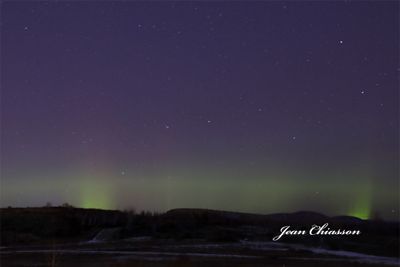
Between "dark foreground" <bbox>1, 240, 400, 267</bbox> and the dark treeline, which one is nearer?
"dark foreground" <bbox>1, 240, 400, 267</bbox>

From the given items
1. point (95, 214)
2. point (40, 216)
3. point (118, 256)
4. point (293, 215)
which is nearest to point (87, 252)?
point (118, 256)

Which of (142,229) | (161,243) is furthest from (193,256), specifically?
(142,229)

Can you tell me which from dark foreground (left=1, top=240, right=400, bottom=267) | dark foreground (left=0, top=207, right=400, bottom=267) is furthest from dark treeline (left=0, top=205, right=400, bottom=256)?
dark foreground (left=1, top=240, right=400, bottom=267)

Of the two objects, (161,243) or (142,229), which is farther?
(142,229)

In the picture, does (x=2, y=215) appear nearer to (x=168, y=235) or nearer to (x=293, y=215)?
(x=168, y=235)

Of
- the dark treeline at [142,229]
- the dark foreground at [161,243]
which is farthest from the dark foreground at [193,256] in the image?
the dark treeline at [142,229]

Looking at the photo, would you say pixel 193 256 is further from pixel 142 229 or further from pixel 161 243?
pixel 142 229

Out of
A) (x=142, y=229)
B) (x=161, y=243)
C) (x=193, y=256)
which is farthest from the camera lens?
(x=142, y=229)

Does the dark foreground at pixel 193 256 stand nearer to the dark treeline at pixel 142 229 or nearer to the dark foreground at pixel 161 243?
the dark foreground at pixel 161 243

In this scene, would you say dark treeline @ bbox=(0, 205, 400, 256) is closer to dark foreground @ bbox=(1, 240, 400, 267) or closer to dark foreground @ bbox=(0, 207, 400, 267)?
dark foreground @ bbox=(0, 207, 400, 267)

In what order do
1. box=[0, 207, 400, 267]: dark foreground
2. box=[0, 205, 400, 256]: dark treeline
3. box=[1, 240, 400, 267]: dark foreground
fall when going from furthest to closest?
box=[0, 205, 400, 256]: dark treeline
box=[0, 207, 400, 267]: dark foreground
box=[1, 240, 400, 267]: dark foreground

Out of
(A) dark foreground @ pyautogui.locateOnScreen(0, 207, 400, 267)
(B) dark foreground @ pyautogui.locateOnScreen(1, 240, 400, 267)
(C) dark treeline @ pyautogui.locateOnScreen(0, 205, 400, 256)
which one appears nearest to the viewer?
(B) dark foreground @ pyautogui.locateOnScreen(1, 240, 400, 267)

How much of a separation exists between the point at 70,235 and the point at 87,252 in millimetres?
15146

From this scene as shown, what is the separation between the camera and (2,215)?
49.0 m
